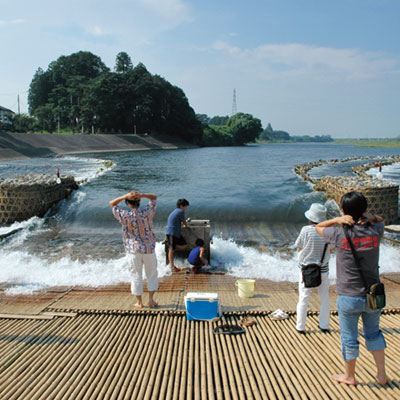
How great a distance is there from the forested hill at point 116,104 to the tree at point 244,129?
16.1 metres

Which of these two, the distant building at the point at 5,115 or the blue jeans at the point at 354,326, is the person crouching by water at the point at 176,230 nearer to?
the blue jeans at the point at 354,326

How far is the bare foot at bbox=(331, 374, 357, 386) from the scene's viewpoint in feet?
11.0

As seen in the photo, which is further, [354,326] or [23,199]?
[23,199]

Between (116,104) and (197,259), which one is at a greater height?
(116,104)

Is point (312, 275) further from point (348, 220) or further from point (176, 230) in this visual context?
point (176, 230)

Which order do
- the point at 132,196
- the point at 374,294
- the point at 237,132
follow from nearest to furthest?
1. the point at 374,294
2. the point at 132,196
3. the point at 237,132

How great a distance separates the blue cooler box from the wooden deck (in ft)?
0.51

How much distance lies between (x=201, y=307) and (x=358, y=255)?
252cm

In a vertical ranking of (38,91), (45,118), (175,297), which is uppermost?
(38,91)

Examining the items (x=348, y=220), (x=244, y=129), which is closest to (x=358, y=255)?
(x=348, y=220)

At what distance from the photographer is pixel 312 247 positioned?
448 centimetres

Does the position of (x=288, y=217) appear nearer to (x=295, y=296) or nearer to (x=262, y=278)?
(x=262, y=278)

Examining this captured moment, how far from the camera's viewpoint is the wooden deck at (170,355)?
3.30 metres

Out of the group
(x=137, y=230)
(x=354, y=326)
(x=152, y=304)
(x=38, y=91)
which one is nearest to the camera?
(x=354, y=326)
